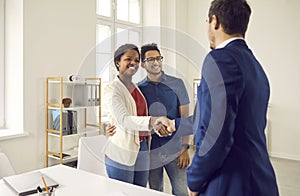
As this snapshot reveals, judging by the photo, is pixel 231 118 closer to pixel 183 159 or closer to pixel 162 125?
pixel 162 125

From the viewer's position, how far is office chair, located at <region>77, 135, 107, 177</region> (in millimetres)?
2207

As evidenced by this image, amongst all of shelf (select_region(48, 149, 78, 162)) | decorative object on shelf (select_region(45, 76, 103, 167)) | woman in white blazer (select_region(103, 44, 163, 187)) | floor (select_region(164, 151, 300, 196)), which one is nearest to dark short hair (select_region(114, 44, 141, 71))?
woman in white blazer (select_region(103, 44, 163, 187))

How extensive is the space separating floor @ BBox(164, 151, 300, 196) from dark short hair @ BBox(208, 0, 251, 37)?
254 centimetres

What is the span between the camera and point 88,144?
2223 mm

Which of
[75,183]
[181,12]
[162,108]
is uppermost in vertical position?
[181,12]

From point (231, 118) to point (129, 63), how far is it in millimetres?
568

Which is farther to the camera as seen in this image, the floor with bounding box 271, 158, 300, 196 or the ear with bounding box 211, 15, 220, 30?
the floor with bounding box 271, 158, 300, 196

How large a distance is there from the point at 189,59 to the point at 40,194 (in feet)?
2.84

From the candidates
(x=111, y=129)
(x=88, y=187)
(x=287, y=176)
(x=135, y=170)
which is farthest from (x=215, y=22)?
(x=287, y=176)

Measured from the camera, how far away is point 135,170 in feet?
5.05

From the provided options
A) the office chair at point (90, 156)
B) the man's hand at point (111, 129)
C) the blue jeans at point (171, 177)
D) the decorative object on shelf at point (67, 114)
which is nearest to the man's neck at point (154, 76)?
the man's hand at point (111, 129)

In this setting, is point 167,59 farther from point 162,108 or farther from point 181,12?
point 181,12

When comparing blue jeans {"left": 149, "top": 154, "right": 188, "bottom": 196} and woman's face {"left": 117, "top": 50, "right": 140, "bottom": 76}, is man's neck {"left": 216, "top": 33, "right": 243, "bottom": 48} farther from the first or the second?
blue jeans {"left": 149, "top": 154, "right": 188, "bottom": 196}

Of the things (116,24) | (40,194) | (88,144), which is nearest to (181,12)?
(116,24)
